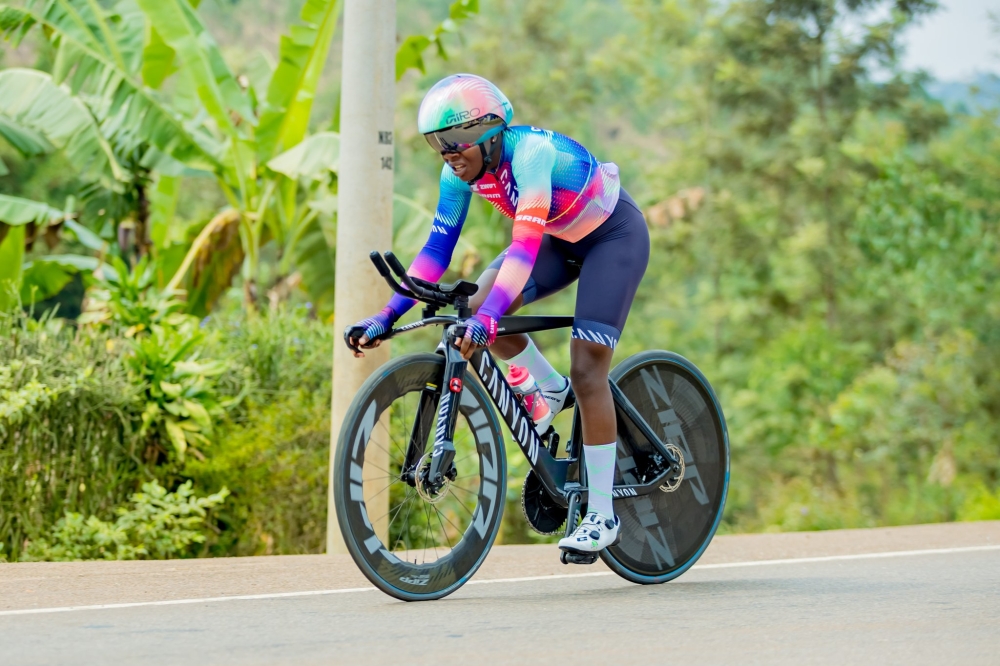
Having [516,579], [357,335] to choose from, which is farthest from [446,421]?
[516,579]

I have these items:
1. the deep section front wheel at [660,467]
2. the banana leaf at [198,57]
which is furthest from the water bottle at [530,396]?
the banana leaf at [198,57]

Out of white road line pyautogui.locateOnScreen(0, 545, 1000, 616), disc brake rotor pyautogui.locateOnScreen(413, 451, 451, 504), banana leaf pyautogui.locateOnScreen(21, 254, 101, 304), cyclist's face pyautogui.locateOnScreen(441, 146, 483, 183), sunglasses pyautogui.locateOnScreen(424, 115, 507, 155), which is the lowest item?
white road line pyautogui.locateOnScreen(0, 545, 1000, 616)

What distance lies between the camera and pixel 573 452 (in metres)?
5.55

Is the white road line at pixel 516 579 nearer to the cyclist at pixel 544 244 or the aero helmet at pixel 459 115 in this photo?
the cyclist at pixel 544 244

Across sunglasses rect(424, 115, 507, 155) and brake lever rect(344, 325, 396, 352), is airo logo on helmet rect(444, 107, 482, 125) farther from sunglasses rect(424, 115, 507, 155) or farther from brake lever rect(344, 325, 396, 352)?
brake lever rect(344, 325, 396, 352)

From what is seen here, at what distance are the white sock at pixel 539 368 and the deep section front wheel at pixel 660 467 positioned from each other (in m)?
0.28

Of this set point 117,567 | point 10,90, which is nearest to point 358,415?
point 117,567

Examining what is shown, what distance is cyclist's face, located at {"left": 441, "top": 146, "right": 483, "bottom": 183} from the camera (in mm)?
4941

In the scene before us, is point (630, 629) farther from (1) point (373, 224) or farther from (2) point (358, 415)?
(1) point (373, 224)

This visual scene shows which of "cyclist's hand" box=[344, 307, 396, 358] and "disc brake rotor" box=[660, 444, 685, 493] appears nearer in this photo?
"cyclist's hand" box=[344, 307, 396, 358]

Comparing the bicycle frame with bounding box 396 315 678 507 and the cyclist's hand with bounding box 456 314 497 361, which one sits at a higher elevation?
the cyclist's hand with bounding box 456 314 497 361

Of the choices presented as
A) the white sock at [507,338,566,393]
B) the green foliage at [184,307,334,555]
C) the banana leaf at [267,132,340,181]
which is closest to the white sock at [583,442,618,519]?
the white sock at [507,338,566,393]

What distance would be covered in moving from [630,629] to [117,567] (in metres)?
3.00

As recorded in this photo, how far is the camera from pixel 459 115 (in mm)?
4840
